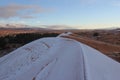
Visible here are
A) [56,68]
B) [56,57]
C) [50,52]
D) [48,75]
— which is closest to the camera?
[48,75]

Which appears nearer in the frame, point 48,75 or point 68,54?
point 48,75

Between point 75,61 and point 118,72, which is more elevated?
point 75,61

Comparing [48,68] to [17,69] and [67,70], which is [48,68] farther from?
[17,69]

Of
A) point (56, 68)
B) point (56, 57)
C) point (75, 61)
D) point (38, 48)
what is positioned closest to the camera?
point (56, 68)

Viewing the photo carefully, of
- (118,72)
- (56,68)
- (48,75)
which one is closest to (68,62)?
(56,68)

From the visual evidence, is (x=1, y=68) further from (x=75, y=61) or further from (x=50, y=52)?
(x=75, y=61)

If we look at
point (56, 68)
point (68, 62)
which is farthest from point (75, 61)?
point (56, 68)

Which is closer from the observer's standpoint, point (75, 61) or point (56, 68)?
point (56, 68)

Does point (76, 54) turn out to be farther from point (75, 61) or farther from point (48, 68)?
point (48, 68)

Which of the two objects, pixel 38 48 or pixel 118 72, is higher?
pixel 38 48

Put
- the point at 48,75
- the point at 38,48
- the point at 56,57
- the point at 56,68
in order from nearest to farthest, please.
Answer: the point at 48,75 < the point at 56,68 < the point at 56,57 < the point at 38,48
